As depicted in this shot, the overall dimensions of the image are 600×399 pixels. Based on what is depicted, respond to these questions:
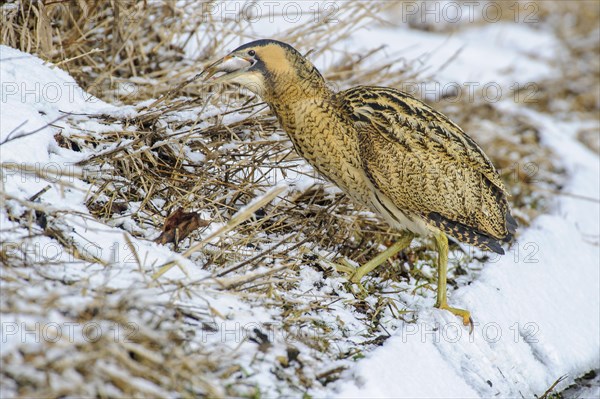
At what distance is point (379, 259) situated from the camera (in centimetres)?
373

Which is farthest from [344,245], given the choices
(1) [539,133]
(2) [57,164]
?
(1) [539,133]

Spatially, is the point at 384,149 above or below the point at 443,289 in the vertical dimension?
above

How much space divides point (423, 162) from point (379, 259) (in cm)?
49

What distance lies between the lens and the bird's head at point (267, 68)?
335 centimetres

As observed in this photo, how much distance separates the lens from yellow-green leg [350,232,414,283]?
144 inches

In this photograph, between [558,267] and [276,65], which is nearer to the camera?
[276,65]

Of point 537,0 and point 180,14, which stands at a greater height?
point 537,0

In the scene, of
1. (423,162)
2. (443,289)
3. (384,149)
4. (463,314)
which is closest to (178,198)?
(384,149)

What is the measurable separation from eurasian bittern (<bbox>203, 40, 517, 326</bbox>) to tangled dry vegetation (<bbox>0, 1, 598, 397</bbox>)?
276mm

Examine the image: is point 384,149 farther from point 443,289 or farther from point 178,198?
point 178,198

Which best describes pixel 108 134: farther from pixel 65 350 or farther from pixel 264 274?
pixel 65 350

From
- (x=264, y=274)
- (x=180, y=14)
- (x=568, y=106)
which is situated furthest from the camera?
(x=568, y=106)

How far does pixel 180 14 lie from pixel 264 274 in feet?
7.31

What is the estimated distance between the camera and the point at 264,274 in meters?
2.98
